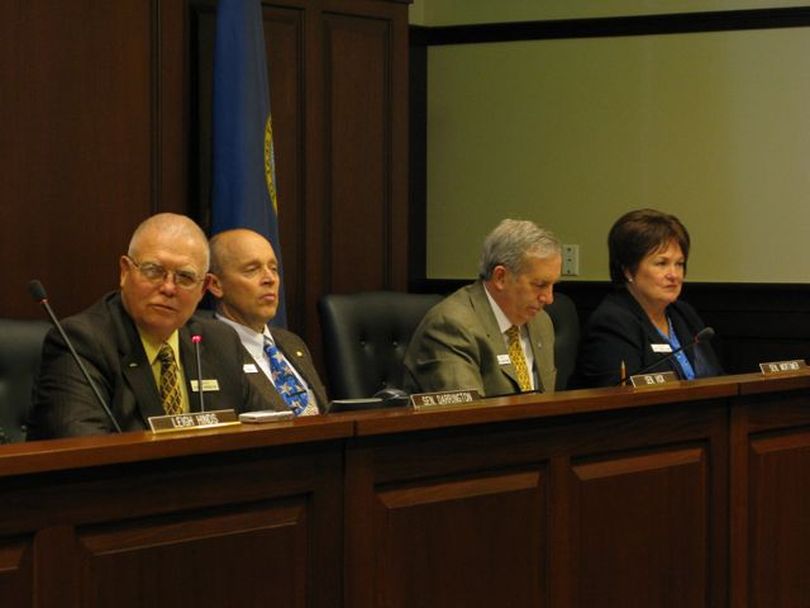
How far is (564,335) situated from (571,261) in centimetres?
120

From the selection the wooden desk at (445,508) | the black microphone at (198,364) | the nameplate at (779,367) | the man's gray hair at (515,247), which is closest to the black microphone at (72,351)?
the black microphone at (198,364)

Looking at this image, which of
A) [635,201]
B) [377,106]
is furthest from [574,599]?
[635,201]

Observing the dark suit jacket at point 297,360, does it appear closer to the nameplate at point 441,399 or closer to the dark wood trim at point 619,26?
the nameplate at point 441,399

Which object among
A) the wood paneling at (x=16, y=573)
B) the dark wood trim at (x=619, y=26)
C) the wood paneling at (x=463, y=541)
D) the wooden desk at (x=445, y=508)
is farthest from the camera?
the dark wood trim at (x=619, y=26)

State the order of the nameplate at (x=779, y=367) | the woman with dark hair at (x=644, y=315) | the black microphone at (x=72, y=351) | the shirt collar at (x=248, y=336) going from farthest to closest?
the woman with dark hair at (x=644, y=315)
the shirt collar at (x=248, y=336)
the nameplate at (x=779, y=367)
the black microphone at (x=72, y=351)

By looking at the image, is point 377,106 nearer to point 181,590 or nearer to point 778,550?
point 778,550

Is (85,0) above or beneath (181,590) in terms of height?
above

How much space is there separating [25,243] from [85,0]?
0.72m

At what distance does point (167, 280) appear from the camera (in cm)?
321

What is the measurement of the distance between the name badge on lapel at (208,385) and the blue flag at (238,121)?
1.13 metres

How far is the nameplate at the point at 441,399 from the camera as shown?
2816mm

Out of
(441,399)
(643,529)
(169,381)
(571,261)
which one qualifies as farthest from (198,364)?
(571,261)

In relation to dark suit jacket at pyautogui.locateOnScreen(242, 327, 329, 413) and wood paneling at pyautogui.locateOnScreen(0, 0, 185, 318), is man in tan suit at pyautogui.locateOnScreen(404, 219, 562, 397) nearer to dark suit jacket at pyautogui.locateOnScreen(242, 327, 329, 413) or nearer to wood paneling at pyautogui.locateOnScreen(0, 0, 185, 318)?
dark suit jacket at pyautogui.locateOnScreen(242, 327, 329, 413)

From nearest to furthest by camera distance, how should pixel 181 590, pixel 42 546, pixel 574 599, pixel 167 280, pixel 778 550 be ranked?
1. pixel 42 546
2. pixel 181 590
3. pixel 574 599
4. pixel 167 280
5. pixel 778 550
